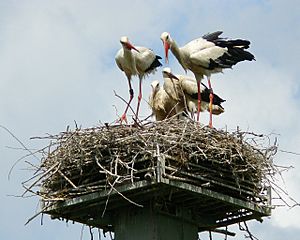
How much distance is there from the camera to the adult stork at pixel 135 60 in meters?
10.6

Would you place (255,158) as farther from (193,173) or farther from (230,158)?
(193,173)

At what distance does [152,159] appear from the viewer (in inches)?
265

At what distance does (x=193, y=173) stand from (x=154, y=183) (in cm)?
60

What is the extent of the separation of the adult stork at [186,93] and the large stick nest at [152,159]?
9.01 ft

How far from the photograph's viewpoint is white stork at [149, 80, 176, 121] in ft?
34.8

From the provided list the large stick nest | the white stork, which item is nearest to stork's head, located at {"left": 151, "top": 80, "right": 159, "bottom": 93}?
the white stork

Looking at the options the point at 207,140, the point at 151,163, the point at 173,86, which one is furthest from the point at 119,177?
the point at 173,86

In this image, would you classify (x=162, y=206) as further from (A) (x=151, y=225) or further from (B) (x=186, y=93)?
(B) (x=186, y=93)

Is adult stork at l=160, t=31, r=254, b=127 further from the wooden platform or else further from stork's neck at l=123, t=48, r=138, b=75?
the wooden platform

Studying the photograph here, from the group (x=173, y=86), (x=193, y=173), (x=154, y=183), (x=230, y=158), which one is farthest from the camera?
(x=173, y=86)

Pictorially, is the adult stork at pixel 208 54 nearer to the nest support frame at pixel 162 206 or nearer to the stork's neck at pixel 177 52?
the stork's neck at pixel 177 52

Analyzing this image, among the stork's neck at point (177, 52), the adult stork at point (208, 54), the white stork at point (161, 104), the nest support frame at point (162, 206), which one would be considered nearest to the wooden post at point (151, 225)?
the nest support frame at point (162, 206)

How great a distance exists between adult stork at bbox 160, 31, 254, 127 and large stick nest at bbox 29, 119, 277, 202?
2326 millimetres

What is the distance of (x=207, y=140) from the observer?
7.42m
